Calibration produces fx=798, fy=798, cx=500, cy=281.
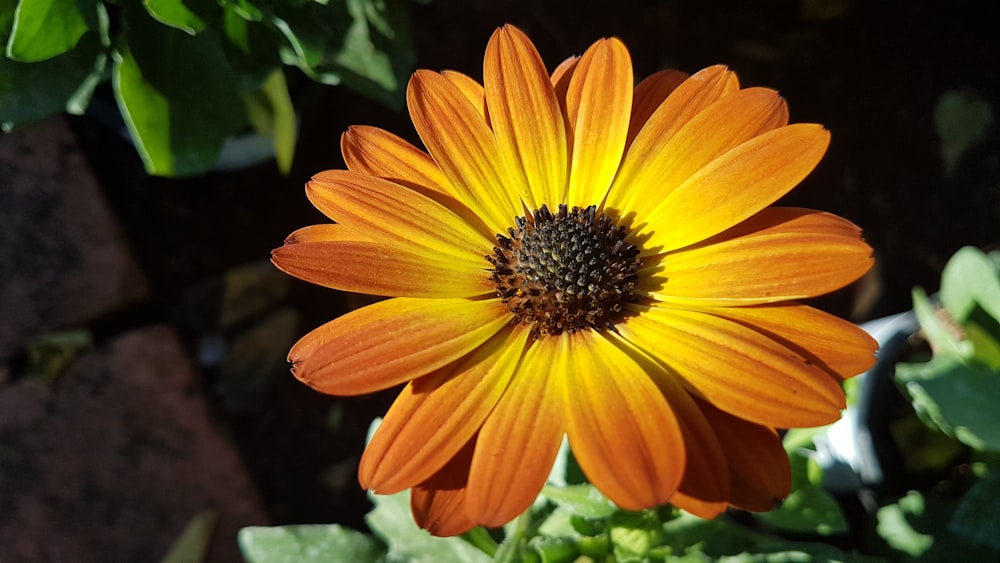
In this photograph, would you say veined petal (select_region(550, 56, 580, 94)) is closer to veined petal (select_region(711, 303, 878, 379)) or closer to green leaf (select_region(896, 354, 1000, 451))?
veined petal (select_region(711, 303, 878, 379))

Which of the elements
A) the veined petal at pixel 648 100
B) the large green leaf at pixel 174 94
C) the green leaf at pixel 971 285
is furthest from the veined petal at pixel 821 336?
the large green leaf at pixel 174 94

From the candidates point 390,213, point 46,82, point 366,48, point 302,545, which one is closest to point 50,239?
point 46,82

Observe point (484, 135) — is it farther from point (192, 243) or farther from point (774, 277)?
point (192, 243)

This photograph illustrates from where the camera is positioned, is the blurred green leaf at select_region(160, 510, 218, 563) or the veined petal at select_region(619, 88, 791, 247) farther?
the blurred green leaf at select_region(160, 510, 218, 563)

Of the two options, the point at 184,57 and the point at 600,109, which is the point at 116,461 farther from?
the point at 600,109

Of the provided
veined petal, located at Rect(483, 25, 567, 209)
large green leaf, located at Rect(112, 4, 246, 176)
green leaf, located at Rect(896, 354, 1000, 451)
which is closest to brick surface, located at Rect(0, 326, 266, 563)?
large green leaf, located at Rect(112, 4, 246, 176)

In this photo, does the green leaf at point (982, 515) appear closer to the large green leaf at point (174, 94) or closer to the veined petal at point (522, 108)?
the veined petal at point (522, 108)

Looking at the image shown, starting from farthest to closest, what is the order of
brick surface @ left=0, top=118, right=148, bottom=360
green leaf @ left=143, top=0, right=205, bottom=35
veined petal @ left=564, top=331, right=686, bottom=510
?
brick surface @ left=0, top=118, right=148, bottom=360 → green leaf @ left=143, top=0, right=205, bottom=35 → veined petal @ left=564, top=331, right=686, bottom=510
